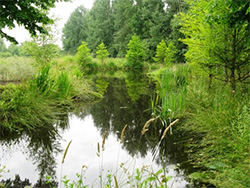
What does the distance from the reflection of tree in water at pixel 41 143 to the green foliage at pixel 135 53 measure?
21.5 m

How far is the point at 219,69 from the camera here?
5.89 m

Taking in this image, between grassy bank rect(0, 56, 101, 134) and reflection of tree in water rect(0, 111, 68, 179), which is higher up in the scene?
grassy bank rect(0, 56, 101, 134)

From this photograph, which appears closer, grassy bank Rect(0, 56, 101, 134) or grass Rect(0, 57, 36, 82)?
grassy bank Rect(0, 56, 101, 134)

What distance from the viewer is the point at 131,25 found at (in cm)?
3381

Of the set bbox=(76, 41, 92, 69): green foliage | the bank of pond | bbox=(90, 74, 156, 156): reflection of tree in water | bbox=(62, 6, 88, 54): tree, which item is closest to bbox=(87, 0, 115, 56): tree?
bbox=(62, 6, 88, 54): tree

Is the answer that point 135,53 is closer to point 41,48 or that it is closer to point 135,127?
point 41,48

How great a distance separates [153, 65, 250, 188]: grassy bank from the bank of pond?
0.01 metres

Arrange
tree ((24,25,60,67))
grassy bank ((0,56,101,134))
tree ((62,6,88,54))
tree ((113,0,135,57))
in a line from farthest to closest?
tree ((62,6,88,54)) < tree ((113,0,135,57)) < tree ((24,25,60,67)) < grassy bank ((0,56,101,134))

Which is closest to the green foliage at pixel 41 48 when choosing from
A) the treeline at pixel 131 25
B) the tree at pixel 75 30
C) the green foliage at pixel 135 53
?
the treeline at pixel 131 25

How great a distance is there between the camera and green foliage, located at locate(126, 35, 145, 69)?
26.0 m

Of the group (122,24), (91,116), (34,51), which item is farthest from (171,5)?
(91,116)

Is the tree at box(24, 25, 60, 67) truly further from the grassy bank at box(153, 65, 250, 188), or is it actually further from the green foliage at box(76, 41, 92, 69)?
the green foliage at box(76, 41, 92, 69)

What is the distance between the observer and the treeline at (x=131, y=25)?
28.1m

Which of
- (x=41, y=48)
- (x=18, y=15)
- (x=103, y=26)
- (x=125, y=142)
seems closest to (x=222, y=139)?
(x=125, y=142)
